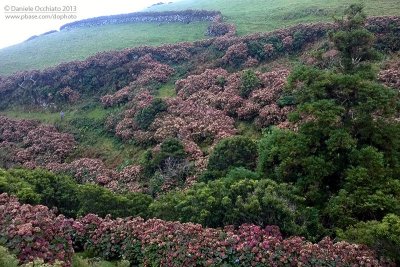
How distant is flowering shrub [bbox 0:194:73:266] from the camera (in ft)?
39.2

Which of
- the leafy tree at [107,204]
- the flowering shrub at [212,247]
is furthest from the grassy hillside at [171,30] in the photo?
the flowering shrub at [212,247]

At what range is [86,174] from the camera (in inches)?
1129

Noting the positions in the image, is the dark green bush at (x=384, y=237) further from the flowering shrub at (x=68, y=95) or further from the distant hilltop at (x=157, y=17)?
the distant hilltop at (x=157, y=17)

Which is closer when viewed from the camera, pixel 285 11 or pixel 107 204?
pixel 107 204

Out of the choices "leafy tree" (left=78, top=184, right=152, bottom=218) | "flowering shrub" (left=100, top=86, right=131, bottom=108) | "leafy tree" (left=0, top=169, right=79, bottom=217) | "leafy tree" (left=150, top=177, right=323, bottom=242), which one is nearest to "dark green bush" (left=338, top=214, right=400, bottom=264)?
"leafy tree" (left=150, top=177, right=323, bottom=242)

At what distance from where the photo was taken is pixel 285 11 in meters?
45.9

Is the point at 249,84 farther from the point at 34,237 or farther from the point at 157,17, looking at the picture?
the point at 157,17

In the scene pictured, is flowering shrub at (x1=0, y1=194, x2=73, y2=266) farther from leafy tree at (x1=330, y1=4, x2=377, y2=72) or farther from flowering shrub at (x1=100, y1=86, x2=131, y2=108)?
flowering shrub at (x1=100, y1=86, x2=131, y2=108)

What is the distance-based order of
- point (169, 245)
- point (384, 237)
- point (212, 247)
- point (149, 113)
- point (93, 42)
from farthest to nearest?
1. point (93, 42)
2. point (149, 113)
3. point (169, 245)
4. point (212, 247)
5. point (384, 237)

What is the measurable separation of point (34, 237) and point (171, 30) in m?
43.9

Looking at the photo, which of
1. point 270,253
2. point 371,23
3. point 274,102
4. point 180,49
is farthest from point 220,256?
point 180,49

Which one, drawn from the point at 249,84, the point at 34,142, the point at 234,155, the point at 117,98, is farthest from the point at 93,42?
the point at 234,155

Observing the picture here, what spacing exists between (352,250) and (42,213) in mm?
10084

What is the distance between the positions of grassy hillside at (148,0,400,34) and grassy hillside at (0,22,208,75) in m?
5.23
